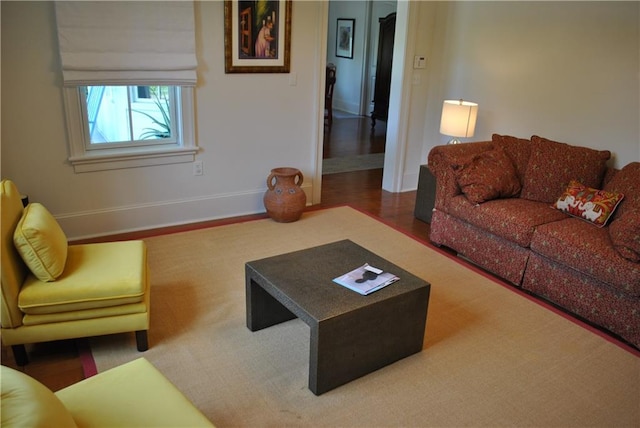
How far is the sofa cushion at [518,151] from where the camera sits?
12.4ft

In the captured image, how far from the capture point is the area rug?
20.0ft

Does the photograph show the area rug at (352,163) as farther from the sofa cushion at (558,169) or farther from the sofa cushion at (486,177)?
the sofa cushion at (558,169)

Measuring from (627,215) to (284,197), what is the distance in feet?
7.94

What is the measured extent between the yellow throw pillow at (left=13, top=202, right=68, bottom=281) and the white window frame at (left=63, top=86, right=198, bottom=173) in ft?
4.43

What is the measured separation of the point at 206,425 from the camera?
1.57m

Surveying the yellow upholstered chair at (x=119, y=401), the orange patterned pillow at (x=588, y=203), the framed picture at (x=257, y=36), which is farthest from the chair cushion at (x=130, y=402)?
the framed picture at (x=257, y=36)

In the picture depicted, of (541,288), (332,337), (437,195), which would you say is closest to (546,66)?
(437,195)

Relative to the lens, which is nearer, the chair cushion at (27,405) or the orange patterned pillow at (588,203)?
the chair cushion at (27,405)

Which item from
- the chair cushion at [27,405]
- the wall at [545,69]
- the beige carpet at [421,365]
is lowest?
the beige carpet at [421,365]

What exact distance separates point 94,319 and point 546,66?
12.4ft

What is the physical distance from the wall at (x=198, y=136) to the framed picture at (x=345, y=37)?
19.1 ft

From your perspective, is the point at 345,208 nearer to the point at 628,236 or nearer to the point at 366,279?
the point at 366,279

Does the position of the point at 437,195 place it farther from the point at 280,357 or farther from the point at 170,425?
the point at 170,425

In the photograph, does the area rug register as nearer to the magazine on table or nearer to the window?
the window
